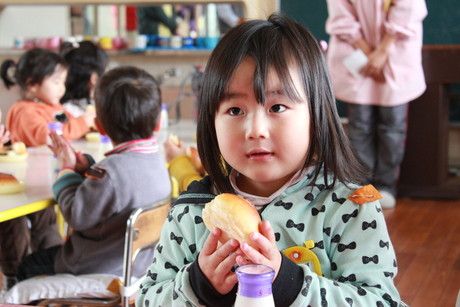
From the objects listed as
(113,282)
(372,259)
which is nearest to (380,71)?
(113,282)

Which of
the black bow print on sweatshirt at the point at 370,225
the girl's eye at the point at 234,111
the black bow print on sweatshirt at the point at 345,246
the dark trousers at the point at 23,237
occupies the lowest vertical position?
the dark trousers at the point at 23,237

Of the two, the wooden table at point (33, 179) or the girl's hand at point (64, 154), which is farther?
the girl's hand at point (64, 154)

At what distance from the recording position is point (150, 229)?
7.93 ft

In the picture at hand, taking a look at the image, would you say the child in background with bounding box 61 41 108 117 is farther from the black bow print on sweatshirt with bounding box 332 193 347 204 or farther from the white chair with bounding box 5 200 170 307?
the black bow print on sweatshirt with bounding box 332 193 347 204

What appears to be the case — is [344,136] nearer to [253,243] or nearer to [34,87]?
[253,243]

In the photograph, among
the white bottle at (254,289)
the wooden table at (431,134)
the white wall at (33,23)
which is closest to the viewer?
the white bottle at (254,289)

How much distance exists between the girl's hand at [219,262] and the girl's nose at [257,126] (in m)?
0.17

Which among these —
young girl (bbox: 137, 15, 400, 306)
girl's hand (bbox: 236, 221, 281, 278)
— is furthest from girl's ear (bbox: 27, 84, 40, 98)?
girl's hand (bbox: 236, 221, 281, 278)

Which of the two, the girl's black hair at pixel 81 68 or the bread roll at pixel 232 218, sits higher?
the bread roll at pixel 232 218

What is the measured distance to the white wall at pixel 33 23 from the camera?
712 centimetres

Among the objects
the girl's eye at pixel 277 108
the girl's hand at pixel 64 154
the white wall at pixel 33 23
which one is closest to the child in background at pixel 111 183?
the girl's hand at pixel 64 154

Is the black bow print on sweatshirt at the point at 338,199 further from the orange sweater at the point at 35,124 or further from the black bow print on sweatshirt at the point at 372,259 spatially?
the orange sweater at the point at 35,124

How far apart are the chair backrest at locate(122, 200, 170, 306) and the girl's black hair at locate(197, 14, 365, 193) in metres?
0.98

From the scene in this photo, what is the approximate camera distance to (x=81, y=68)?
486 cm
